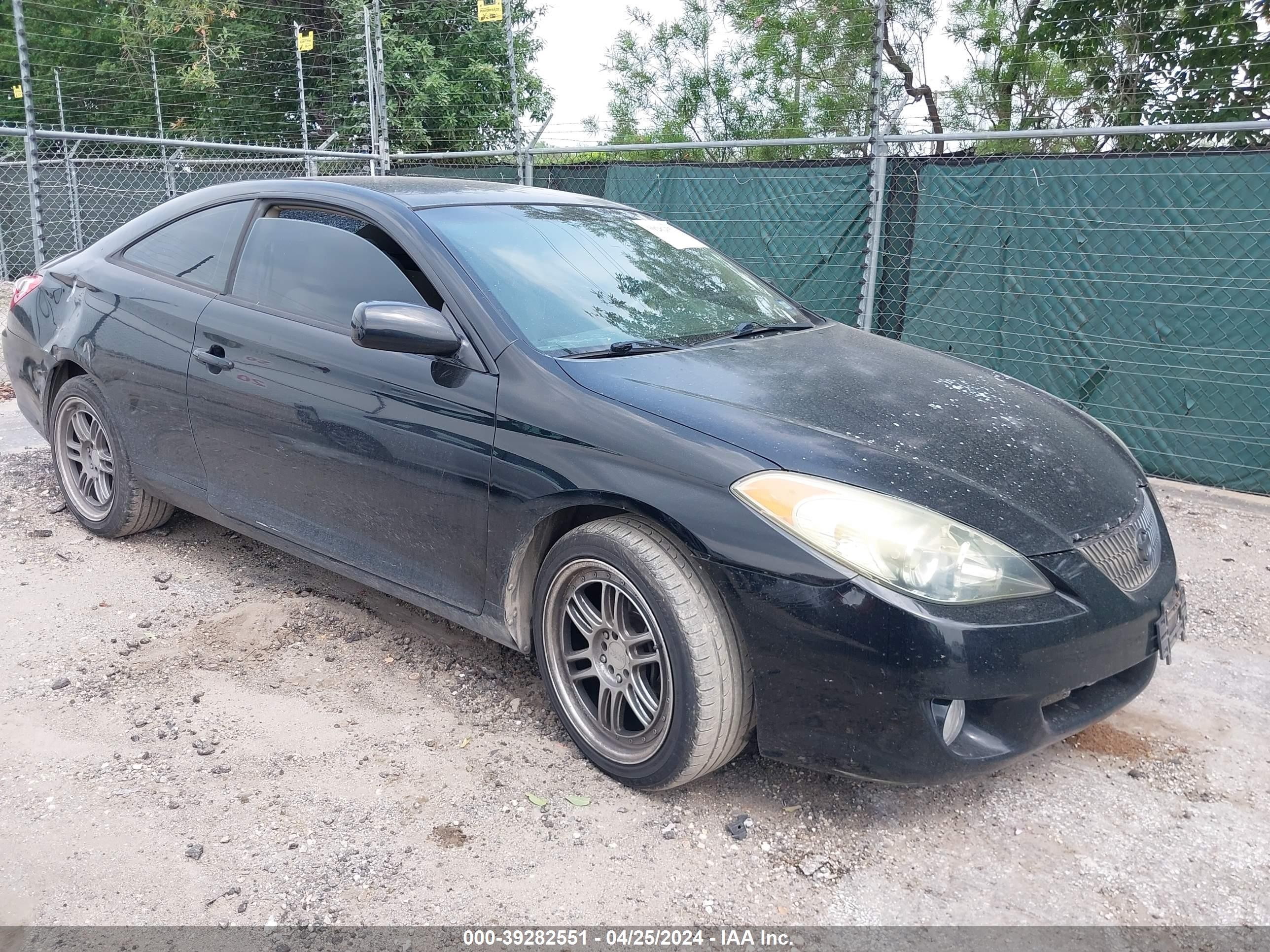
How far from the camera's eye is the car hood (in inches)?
105

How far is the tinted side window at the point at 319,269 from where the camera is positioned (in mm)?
3508

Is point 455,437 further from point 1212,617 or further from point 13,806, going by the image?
point 1212,617

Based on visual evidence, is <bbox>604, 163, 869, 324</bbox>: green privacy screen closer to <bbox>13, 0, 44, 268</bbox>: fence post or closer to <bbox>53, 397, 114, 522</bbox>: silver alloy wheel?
<bbox>53, 397, 114, 522</bbox>: silver alloy wheel

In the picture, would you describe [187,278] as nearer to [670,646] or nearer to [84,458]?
[84,458]

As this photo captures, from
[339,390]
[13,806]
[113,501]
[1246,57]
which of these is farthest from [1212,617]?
[1246,57]

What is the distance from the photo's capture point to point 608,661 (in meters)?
2.96

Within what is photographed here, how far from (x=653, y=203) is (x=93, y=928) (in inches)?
294

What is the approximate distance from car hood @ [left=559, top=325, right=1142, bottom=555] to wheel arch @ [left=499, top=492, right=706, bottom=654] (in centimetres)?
27

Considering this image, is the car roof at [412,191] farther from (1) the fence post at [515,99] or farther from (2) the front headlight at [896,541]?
(1) the fence post at [515,99]

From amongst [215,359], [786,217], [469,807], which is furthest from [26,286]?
[786,217]

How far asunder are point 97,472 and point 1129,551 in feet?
13.8

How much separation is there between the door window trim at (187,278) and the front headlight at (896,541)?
2.45 meters

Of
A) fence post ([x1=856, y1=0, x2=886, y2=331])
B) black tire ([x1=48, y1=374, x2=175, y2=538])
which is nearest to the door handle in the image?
black tire ([x1=48, y1=374, x2=175, y2=538])

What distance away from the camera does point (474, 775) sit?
3.00 meters
